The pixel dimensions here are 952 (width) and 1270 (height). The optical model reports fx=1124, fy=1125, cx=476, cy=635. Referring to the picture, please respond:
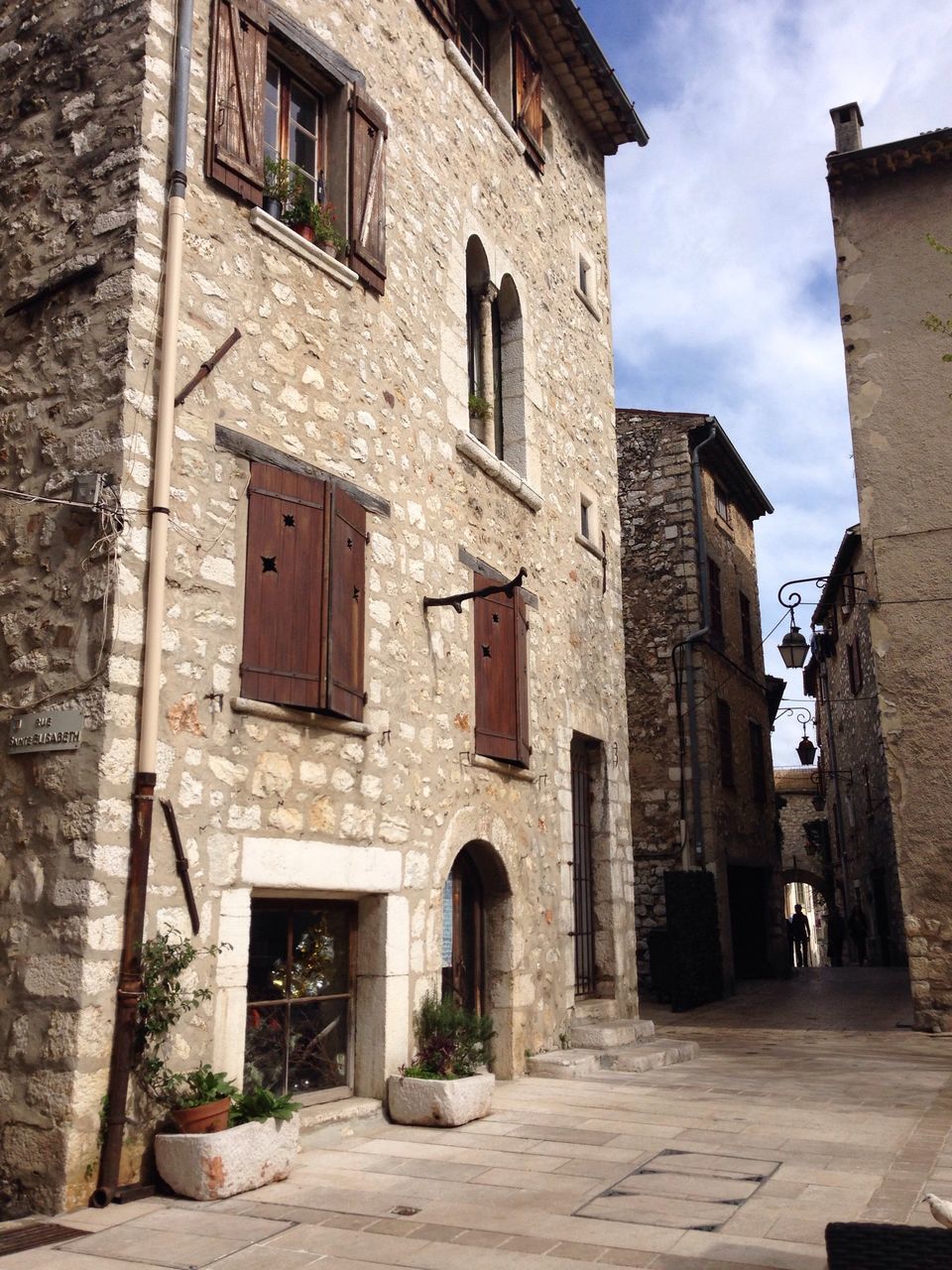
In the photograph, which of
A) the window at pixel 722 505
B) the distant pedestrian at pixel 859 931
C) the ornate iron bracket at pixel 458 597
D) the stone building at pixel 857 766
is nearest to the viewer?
the ornate iron bracket at pixel 458 597

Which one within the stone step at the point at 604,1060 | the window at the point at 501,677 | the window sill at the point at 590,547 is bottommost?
the stone step at the point at 604,1060

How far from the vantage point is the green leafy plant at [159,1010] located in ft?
16.2

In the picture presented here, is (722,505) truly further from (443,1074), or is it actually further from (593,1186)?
(593,1186)

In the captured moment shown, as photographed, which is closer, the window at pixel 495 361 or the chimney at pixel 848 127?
the window at pixel 495 361

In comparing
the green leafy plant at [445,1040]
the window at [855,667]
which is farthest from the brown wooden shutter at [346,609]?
the window at [855,667]

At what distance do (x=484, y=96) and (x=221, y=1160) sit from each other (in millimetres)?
8346

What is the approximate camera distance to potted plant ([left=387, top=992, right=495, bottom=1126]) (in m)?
6.15

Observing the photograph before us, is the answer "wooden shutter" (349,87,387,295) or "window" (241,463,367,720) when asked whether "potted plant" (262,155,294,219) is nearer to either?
"wooden shutter" (349,87,387,295)

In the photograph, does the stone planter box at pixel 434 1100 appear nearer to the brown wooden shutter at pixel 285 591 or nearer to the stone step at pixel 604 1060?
the stone step at pixel 604 1060

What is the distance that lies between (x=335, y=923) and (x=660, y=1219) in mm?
2765

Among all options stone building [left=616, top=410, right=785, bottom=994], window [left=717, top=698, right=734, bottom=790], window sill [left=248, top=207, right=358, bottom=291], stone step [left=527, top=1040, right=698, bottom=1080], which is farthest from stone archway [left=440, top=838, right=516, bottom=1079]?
window [left=717, top=698, right=734, bottom=790]

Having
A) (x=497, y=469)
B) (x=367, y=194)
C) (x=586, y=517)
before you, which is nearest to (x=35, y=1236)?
(x=497, y=469)

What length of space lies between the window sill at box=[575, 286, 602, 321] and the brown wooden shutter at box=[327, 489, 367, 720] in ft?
17.2

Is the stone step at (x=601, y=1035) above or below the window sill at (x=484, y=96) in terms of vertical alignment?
below
